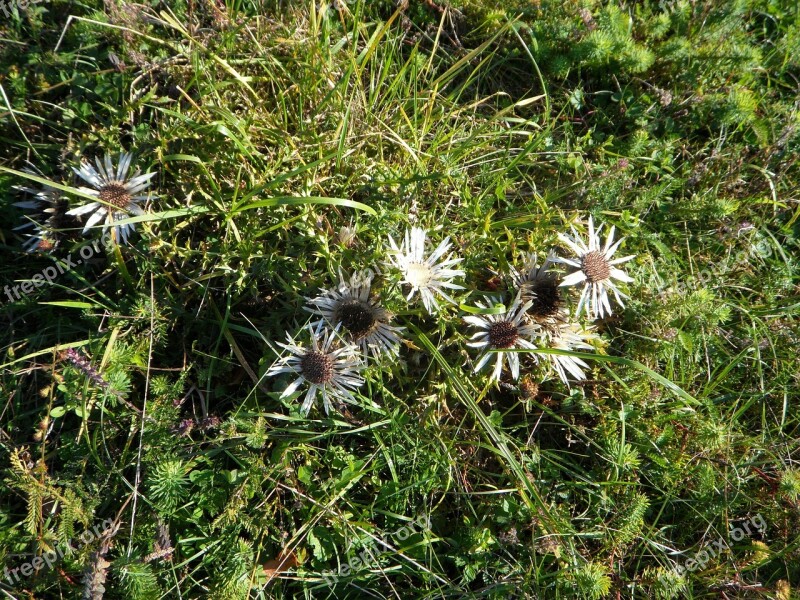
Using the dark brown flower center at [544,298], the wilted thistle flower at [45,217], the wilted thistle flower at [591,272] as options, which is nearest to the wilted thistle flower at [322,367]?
the dark brown flower center at [544,298]

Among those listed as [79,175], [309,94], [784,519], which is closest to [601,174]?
[309,94]

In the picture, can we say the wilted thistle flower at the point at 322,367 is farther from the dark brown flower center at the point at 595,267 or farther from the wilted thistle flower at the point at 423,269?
the dark brown flower center at the point at 595,267

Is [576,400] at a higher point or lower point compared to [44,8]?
lower

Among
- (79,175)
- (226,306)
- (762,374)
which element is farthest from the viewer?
(762,374)

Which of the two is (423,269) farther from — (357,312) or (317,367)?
(317,367)

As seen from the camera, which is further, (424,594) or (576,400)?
(576,400)

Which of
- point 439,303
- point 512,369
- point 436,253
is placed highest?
point 436,253

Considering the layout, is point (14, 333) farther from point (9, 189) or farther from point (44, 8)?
point (44, 8)
